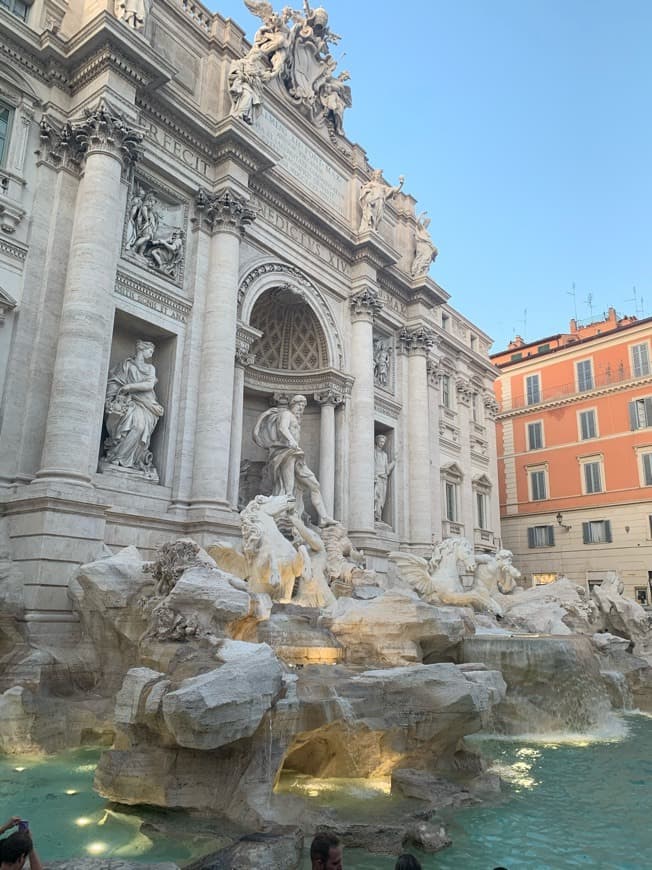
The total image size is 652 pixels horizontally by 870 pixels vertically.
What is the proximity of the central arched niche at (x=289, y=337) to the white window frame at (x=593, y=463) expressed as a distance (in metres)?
15.2

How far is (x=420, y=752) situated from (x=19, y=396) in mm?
8239

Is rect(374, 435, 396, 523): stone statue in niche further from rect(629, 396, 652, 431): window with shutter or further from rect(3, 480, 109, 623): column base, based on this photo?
rect(629, 396, 652, 431): window with shutter

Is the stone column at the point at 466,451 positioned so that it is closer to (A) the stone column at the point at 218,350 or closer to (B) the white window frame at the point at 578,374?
(B) the white window frame at the point at 578,374

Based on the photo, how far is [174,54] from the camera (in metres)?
14.2

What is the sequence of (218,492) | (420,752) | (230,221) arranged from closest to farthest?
(420,752), (218,492), (230,221)

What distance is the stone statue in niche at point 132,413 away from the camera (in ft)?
39.5

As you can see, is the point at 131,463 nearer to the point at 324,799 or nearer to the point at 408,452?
the point at 324,799

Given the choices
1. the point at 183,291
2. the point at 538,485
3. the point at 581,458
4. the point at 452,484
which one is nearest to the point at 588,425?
the point at 581,458

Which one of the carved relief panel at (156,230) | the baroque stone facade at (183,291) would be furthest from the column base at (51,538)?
the carved relief panel at (156,230)

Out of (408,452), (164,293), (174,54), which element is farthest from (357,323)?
(174,54)

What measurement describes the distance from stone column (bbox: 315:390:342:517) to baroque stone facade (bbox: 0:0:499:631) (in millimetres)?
58

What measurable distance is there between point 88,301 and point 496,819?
368 inches

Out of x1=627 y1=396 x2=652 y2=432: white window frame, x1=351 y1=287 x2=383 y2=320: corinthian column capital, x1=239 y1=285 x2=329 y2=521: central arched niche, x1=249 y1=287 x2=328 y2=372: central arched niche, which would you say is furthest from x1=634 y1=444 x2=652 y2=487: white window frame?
x1=249 y1=287 x2=328 y2=372: central arched niche

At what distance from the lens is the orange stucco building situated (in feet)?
84.8
